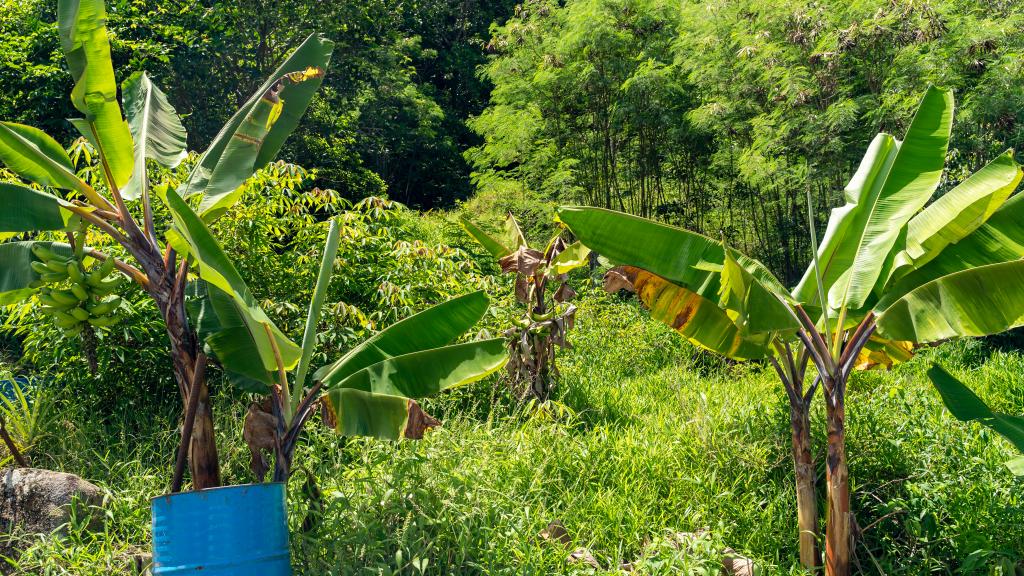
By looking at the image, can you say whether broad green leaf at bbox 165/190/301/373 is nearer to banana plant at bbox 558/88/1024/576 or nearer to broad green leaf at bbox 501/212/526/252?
banana plant at bbox 558/88/1024/576

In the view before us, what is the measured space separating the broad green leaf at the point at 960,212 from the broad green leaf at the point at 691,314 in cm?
88

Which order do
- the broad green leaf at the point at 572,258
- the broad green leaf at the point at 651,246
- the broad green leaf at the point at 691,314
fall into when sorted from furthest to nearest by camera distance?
the broad green leaf at the point at 572,258 < the broad green leaf at the point at 691,314 < the broad green leaf at the point at 651,246

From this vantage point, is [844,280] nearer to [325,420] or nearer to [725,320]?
[725,320]

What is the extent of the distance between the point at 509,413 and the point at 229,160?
126 inches

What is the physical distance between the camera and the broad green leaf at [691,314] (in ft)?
13.8

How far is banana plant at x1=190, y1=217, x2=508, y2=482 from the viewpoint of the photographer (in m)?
3.60

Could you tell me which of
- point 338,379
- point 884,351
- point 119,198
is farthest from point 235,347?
point 884,351

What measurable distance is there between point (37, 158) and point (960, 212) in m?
4.50

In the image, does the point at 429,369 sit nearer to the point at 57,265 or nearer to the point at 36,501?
the point at 57,265

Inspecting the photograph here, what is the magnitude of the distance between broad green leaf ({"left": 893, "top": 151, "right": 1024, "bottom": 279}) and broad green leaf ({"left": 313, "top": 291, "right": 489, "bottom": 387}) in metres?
2.15

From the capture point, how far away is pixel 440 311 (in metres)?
4.03

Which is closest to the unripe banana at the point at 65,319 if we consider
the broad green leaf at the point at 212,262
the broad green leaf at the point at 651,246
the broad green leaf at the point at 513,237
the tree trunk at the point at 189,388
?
the tree trunk at the point at 189,388

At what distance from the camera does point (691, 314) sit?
423cm

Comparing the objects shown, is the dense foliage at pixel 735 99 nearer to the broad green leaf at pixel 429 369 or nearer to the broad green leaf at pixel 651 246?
the broad green leaf at pixel 651 246
